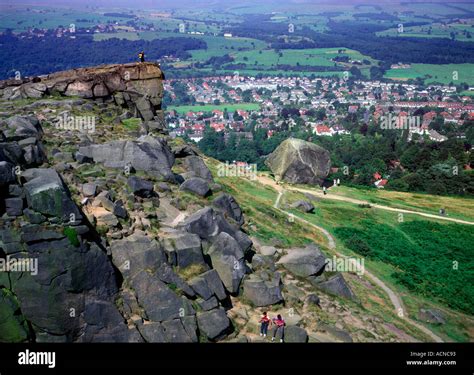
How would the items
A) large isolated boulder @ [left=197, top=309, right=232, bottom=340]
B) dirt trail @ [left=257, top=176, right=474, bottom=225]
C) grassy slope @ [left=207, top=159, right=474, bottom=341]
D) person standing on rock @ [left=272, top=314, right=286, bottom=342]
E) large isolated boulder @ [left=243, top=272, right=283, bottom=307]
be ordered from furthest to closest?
dirt trail @ [left=257, top=176, right=474, bottom=225]
grassy slope @ [left=207, top=159, right=474, bottom=341]
large isolated boulder @ [left=243, top=272, right=283, bottom=307]
person standing on rock @ [left=272, top=314, right=286, bottom=342]
large isolated boulder @ [left=197, top=309, right=232, bottom=340]

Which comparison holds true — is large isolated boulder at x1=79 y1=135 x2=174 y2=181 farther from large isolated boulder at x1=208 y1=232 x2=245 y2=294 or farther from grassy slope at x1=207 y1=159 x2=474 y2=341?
large isolated boulder at x1=208 y1=232 x2=245 y2=294

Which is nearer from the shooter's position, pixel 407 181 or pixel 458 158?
pixel 407 181

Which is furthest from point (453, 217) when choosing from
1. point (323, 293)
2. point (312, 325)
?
point (312, 325)

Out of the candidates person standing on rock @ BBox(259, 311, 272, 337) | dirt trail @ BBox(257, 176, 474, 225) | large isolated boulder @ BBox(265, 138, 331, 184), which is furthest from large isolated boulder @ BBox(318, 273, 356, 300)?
large isolated boulder @ BBox(265, 138, 331, 184)
